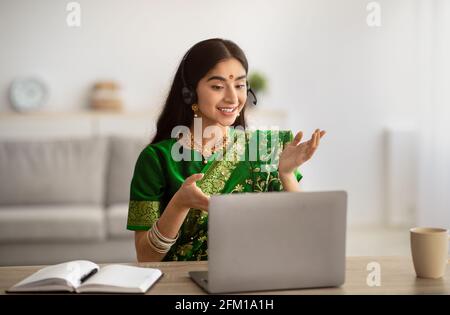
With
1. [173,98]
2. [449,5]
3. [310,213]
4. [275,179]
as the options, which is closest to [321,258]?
[310,213]

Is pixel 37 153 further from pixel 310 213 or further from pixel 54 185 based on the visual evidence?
pixel 310 213

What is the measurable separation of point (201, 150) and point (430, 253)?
2.51ft

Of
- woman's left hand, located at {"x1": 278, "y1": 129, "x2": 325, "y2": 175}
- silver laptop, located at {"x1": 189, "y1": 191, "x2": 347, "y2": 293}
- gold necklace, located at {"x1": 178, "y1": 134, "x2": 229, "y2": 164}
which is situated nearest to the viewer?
silver laptop, located at {"x1": 189, "y1": 191, "x2": 347, "y2": 293}

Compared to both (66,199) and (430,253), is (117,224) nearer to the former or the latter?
(66,199)

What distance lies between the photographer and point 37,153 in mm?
4117

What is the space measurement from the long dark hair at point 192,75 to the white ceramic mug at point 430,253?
2.36ft

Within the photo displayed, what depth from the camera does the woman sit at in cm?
183

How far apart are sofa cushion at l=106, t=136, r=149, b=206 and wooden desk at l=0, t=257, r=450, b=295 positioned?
2474 mm

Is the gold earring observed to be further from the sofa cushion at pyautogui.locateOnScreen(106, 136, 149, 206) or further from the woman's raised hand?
the sofa cushion at pyautogui.locateOnScreen(106, 136, 149, 206)

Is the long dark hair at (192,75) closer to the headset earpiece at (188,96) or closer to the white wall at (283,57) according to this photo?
the headset earpiece at (188,96)

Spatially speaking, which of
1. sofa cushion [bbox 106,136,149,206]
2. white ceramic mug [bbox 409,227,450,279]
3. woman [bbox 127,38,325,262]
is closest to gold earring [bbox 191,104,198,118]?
woman [bbox 127,38,325,262]
